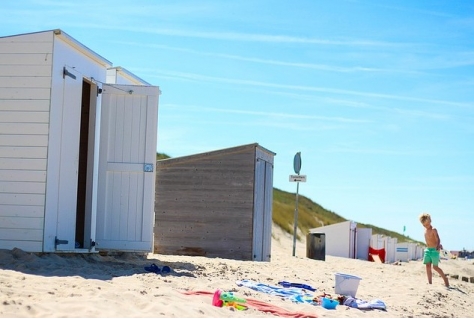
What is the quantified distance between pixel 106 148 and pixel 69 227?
1653 mm

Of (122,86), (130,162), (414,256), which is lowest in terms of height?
(414,256)

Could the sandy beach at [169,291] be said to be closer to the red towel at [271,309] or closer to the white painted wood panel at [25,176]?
the red towel at [271,309]

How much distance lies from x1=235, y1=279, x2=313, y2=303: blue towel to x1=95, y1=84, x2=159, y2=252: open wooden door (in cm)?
268

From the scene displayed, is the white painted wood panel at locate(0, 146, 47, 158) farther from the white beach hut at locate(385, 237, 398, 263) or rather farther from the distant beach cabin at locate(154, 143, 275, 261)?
the white beach hut at locate(385, 237, 398, 263)

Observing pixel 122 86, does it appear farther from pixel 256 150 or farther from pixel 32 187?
pixel 256 150

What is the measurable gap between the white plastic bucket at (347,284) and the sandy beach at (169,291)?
247 millimetres

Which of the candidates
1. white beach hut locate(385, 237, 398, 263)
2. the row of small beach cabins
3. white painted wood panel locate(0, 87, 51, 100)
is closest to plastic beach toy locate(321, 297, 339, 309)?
white painted wood panel locate(0, 87, 51, 100)

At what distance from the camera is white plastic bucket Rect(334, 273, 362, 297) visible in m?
9.24

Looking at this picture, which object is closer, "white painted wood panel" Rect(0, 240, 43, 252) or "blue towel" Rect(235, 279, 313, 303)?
"blue towel" Rect(235, 279, 313, 303)

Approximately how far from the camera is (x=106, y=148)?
11500mm

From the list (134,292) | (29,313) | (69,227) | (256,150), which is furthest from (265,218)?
(29,313)

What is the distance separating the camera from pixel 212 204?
15086mm

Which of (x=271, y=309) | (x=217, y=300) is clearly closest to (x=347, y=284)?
(x=271, y=309)

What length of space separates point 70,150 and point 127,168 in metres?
1.21
